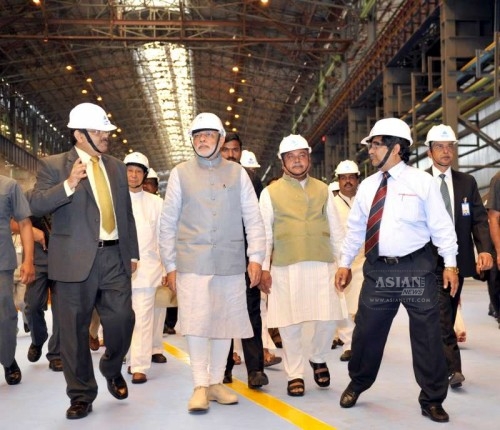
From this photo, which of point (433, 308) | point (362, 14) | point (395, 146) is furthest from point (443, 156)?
point (362, 14)

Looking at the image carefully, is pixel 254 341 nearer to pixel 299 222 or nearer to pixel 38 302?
pixel 299 222

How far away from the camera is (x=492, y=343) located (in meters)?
8.77

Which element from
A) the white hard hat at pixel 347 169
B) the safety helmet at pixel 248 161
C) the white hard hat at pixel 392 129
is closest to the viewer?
the white hard hat at pixel 392 129

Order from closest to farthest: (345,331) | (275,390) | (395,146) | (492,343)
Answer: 1. (395,146)
2. (275,390)
3. (345,331)
4. (492,343)

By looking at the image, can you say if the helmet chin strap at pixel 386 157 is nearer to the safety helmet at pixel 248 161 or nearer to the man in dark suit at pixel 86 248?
the man in dark suit at pixel 86 248

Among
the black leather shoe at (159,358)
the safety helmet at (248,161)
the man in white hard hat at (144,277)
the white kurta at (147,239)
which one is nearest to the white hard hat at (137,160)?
the man in white hard hat at (144,277)

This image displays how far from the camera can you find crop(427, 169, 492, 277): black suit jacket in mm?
6316

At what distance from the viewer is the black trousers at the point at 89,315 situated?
17.9ft

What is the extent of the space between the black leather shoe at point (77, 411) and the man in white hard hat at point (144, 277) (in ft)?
4.55

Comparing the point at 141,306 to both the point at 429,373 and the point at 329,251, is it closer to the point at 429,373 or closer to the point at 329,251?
the point at 329,251

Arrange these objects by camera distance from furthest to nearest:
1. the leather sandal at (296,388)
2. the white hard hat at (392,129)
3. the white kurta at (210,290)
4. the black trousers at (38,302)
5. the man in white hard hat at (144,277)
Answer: the black trousers at (38,302), the man in white hard hat at (144,277), the leather sandal at (296,388), the white kurta at (210,290), the white hard hat at (392,129)

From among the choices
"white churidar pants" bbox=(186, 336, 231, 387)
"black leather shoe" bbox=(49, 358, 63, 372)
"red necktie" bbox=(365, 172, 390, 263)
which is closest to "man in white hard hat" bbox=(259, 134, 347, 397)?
"white churidar pants" bbox=(186, 336, 231, 387)

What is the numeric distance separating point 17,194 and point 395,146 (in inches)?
→ 124

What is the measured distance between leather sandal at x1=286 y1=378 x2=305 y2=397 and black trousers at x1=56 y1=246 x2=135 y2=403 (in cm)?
131
